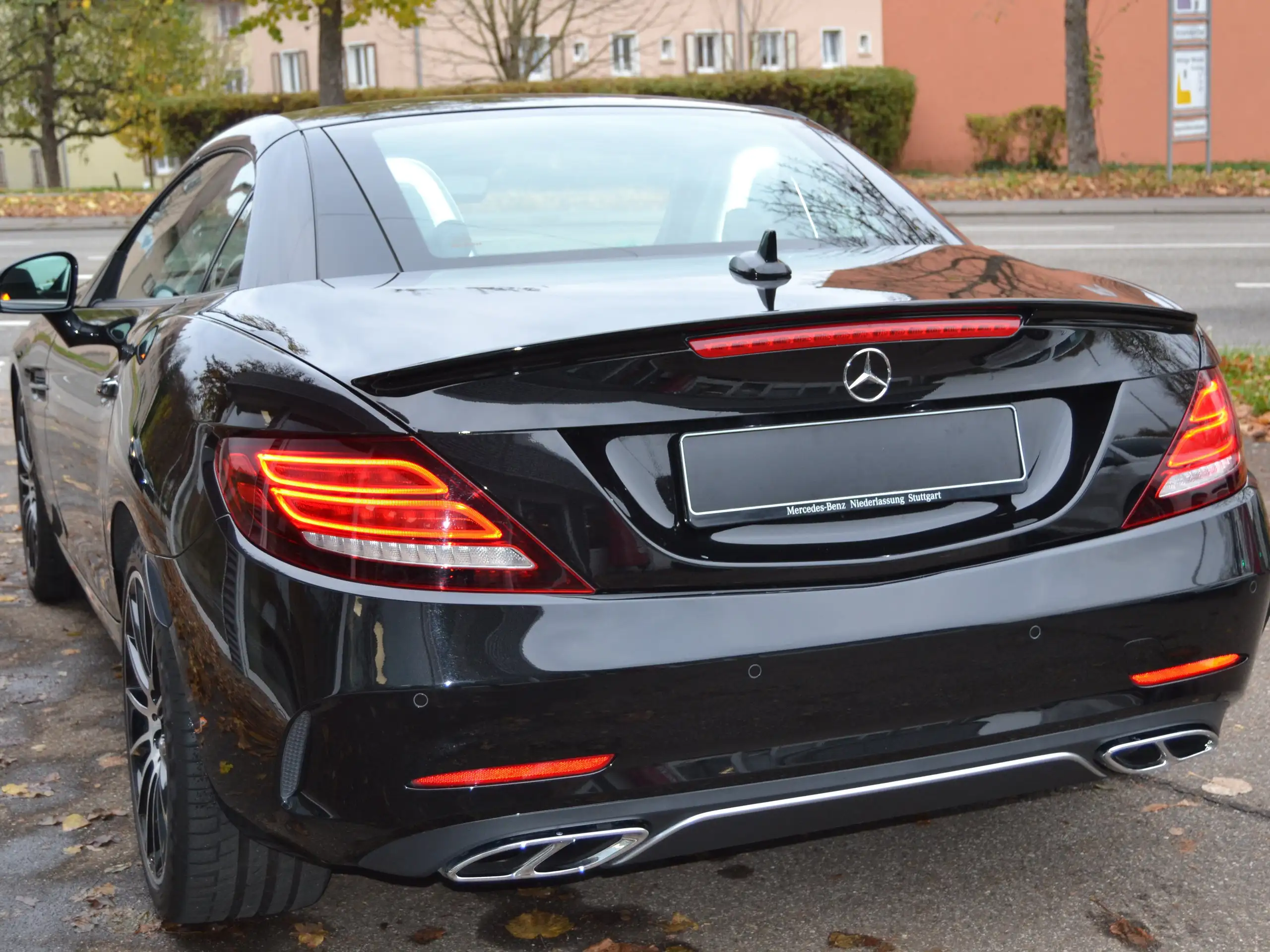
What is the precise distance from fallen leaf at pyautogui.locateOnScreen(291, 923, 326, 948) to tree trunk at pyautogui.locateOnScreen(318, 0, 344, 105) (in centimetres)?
1899

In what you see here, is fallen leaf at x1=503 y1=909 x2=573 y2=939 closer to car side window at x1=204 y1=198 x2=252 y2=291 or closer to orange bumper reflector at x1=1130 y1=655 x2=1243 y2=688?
orange bumper reflector at x1=1130 y1=655 x2=1243 y2=688

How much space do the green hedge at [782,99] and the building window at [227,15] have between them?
1274 inches

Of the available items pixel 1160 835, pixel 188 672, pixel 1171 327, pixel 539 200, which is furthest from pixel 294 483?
pixel 1160 835

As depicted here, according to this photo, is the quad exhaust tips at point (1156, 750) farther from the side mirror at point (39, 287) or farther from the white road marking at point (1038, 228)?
the white road marking at point (1038, 228)

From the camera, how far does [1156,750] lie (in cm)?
259

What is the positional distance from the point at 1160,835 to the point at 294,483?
1.99m

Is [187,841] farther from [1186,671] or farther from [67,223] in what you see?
[67,223]

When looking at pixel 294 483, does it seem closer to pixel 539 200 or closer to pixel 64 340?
pixel 539 200

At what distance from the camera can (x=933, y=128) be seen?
111 ft

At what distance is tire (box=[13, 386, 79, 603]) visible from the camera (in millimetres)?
4973

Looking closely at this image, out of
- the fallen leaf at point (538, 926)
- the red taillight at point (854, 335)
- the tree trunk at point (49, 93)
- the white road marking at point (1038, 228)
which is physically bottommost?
the fallen leaf at point (538, 926)

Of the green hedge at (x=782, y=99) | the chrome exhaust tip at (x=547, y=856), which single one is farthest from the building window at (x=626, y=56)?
the chrome exhaust tip at (x=547, y=856)

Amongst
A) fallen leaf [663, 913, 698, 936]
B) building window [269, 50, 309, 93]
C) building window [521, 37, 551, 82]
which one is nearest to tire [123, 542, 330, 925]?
fallen leaf [663, 913, 698, 936]

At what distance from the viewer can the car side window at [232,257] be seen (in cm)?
303
